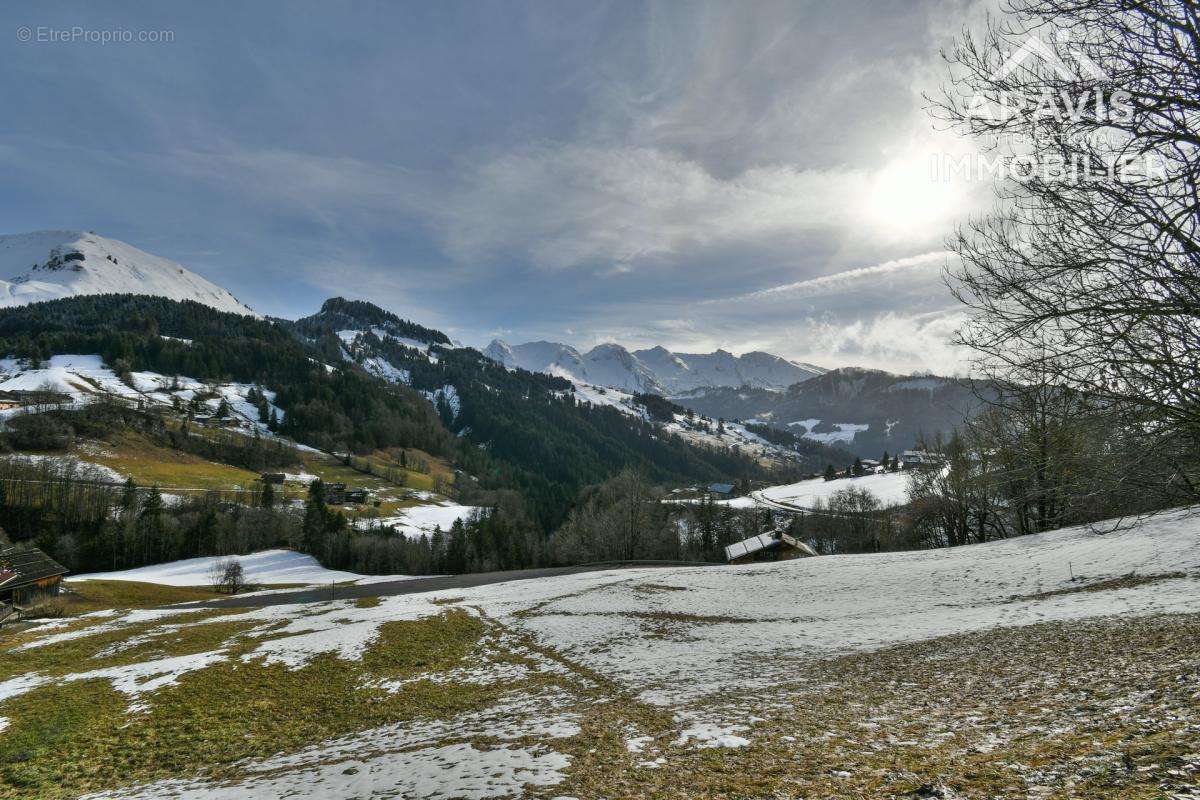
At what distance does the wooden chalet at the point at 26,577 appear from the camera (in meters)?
44.6

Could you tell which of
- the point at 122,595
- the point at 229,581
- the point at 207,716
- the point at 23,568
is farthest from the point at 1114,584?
the point at 229,581

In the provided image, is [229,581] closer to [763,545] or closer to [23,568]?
[23,568]

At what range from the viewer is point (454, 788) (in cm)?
739

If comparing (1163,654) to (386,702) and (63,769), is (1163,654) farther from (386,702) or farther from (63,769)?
(63,769)

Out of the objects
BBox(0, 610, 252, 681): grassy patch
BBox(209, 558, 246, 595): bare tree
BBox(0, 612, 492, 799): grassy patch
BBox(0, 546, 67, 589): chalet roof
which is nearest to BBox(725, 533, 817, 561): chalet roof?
BBox(0, 612, 492, 799): grassy patch

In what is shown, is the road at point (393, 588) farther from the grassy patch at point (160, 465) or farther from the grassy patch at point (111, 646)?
the grassy patch at point (160, 465)

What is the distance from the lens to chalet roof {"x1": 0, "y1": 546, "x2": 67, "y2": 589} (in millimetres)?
44494

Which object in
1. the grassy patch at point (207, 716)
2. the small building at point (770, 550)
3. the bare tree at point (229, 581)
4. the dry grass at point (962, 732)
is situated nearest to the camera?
the dry grass at point (962, 732)

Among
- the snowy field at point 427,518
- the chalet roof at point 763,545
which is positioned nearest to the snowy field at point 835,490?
the chalet roof at point 763,545

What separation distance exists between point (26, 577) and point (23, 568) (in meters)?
1.58

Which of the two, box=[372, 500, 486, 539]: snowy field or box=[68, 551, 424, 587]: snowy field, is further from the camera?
box=[372, 500, 486, 539]: snowy field

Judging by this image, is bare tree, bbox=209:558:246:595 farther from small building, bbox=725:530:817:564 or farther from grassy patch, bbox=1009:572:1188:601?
grassy patch, bbox=1009:572:1188:601

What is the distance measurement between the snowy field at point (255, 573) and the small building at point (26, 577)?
1652 centimetres

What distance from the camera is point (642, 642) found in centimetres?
1950
